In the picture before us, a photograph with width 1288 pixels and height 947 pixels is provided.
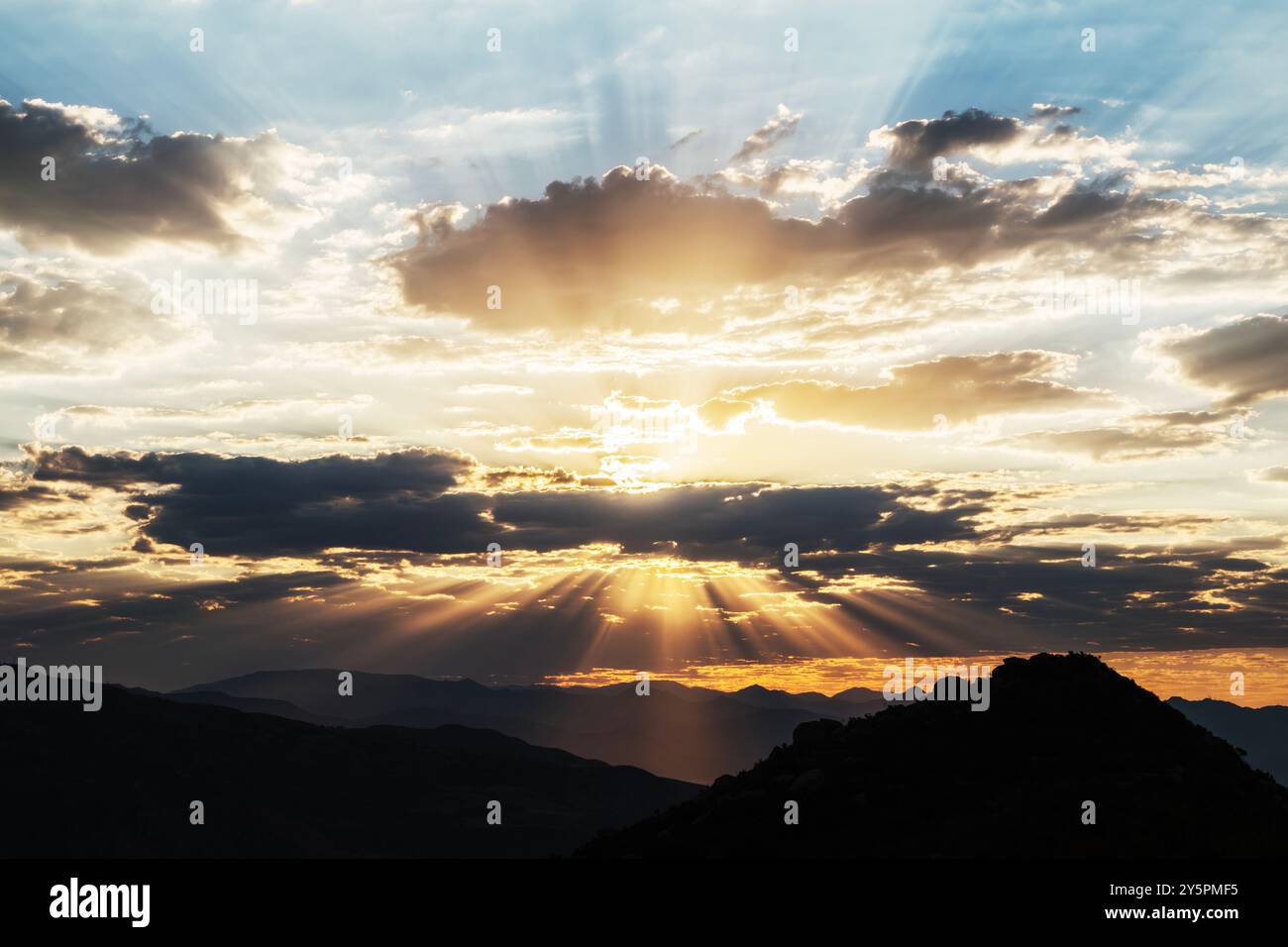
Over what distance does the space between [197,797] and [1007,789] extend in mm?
148883

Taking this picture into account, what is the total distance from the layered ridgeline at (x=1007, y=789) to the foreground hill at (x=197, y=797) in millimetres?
118431

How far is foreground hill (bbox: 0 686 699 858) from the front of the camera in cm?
14388

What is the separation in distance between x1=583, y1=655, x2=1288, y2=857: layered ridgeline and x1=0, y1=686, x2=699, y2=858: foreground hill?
118 m

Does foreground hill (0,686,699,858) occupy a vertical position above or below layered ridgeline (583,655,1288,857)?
below

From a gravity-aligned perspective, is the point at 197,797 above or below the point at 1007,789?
below

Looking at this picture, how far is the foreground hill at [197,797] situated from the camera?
14388 centimetres

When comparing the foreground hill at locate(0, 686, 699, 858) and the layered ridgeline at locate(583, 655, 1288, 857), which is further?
the foreground hill at locate(0, 686, 699, 858)

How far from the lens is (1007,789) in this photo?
1918 inches

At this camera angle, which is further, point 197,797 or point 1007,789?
point 197,797
